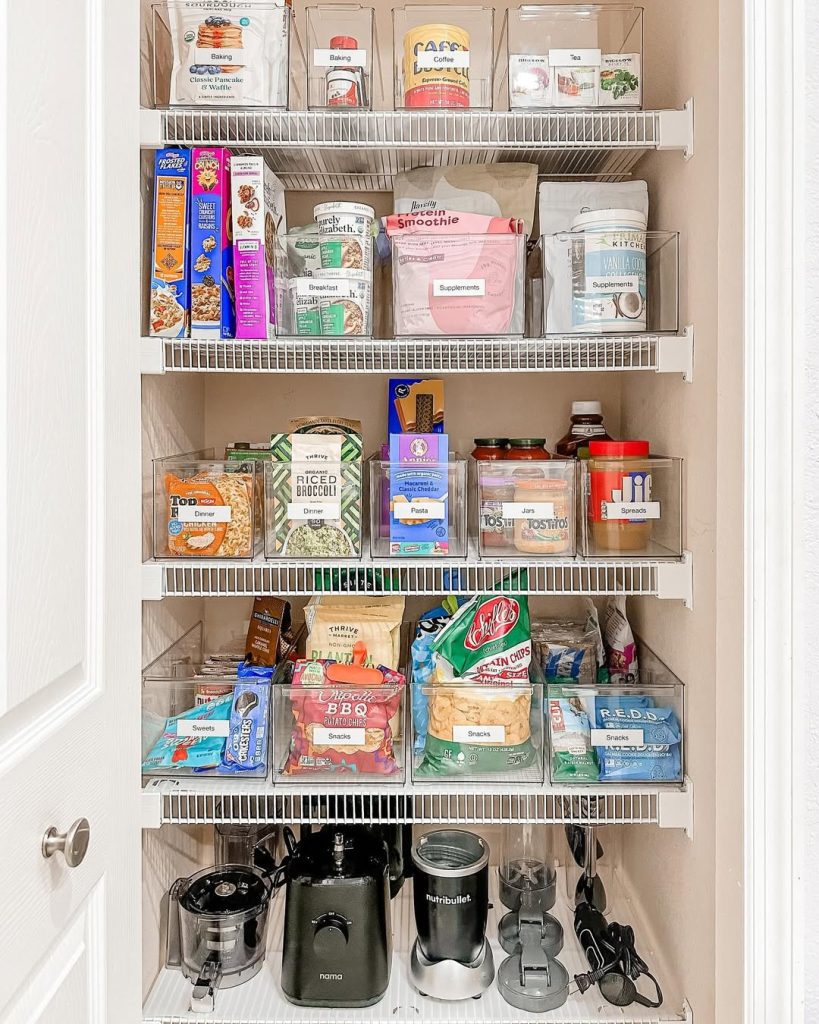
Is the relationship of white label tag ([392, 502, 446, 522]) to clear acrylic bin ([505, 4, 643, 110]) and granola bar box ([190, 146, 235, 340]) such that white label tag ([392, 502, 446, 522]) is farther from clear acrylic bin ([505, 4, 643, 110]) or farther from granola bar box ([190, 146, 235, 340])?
clear acrylic bin ([505, 4, 643, 110])

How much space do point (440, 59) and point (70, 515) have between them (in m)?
0.97

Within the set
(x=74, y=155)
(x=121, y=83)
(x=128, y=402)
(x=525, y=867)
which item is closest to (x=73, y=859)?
(x=128, y=402)

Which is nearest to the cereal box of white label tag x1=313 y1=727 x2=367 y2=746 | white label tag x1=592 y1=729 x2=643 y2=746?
white label tag x1=313 y1=727 x2=367 y2=746

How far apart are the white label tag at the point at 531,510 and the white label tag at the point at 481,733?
1.14ft

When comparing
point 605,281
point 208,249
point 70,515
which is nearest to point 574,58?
point 605,281

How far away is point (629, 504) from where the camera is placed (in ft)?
4.59

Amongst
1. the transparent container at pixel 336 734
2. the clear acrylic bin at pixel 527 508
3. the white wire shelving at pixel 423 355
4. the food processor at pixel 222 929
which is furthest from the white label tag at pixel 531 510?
the food processor at pixel 222 929

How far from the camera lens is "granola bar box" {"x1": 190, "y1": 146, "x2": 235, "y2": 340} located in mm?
1379

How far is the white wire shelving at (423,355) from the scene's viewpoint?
4.45 ft

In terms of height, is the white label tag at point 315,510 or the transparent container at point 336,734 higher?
the white label tag at point 315,510

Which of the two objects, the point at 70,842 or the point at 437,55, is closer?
the point at 70,842

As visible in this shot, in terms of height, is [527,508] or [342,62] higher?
[342,62]

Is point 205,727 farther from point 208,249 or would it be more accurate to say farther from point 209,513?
point 208,249

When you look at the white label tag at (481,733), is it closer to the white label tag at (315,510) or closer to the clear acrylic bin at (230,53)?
the white label tag at (315,510)
